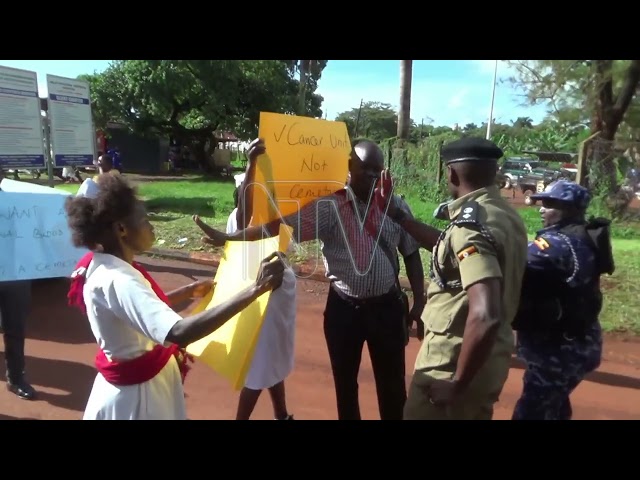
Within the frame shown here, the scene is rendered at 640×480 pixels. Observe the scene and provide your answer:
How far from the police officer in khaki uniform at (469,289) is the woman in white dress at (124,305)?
0.64 m

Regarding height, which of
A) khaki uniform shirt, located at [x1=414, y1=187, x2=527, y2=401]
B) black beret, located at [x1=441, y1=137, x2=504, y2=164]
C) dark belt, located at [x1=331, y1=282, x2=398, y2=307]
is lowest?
dark belt, located at [x1=331, y1=282, x2=398, y2=307]

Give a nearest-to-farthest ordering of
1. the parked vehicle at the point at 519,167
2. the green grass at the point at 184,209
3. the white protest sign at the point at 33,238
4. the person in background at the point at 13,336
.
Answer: the white protest sign at the point at 33,238
the person in background at the point at 13,336
the green grass at the point at 184,209
the parked vehicle at the point at 519,167

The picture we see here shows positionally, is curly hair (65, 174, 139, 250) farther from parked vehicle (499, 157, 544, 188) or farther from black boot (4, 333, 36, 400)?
parked vehicle (499, 157, 544, 188)

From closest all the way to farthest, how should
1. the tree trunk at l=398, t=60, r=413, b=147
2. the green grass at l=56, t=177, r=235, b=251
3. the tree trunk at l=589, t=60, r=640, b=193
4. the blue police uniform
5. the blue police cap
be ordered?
the blue police uniform < the blue police cap < the green grass at l=56, t=177, r=235, b=251 < the tree trunk at l=589, t=60, r=640, b=193 < the tree trunk at l=398, t=60, r=413, b=147

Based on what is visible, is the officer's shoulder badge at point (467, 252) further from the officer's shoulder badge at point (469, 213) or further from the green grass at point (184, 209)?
the green grass at point (184, 209)

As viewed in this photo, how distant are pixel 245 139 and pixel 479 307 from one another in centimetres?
2325

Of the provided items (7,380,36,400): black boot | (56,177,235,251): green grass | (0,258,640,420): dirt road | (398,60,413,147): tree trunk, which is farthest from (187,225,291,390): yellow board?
(398,60,413,147): tree trunk

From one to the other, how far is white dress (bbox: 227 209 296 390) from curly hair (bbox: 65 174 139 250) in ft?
4.41

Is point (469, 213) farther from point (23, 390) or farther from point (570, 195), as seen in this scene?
point (23, 390)

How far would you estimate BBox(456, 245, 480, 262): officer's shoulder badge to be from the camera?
1953 millimetres

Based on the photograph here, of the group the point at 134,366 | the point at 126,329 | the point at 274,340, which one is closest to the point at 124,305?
the point at 126,329

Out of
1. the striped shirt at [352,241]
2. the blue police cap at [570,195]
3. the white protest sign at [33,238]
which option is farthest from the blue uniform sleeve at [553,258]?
the white protest sign at [33,238]

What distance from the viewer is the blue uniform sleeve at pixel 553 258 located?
7.97 ft

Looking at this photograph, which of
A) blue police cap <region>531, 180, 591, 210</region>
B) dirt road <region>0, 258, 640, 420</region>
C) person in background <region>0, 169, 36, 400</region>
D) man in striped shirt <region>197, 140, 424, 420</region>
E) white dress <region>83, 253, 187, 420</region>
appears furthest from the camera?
person in background <region>0, 169, 36, 400</region>
